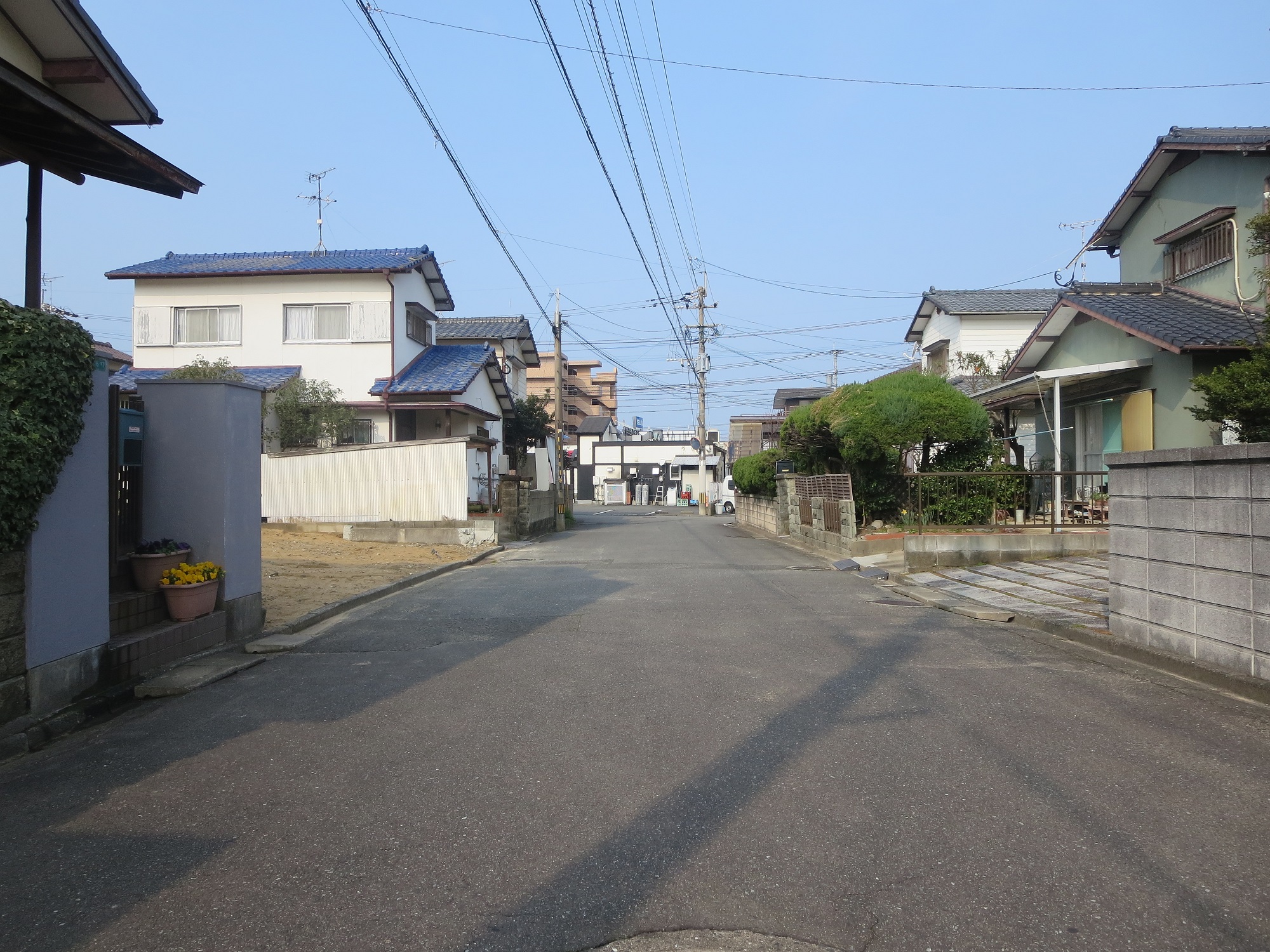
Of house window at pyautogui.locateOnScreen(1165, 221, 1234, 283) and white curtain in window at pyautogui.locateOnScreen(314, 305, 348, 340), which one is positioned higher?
white curtain in window at pyautogui.locateOnScreen(314, 305, 348, 340)

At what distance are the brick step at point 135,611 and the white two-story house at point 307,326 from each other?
62.7ft

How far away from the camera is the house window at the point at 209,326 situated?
27156 millimetres

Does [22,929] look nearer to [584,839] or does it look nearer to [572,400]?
[584,839]

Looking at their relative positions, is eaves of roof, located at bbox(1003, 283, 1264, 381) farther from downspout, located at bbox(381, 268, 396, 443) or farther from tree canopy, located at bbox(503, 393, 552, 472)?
tree canopy, located at bbox(503, 393, 552, 472)

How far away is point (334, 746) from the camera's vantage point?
5168 millimetres

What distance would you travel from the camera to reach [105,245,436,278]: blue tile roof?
86.8 feet

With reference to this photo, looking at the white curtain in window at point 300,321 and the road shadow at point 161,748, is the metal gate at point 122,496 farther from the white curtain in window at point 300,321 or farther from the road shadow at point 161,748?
the white curtain in window at point 300,321

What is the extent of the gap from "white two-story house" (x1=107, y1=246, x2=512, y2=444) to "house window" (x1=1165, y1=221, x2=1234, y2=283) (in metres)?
18.1

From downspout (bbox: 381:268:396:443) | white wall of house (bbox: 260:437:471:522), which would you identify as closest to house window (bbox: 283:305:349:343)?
downspout (bbox: 381:268:396:443)

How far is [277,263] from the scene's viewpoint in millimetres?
27531

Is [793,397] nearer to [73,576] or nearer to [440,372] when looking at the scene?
[440,372]

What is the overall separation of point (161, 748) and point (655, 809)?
3049mm

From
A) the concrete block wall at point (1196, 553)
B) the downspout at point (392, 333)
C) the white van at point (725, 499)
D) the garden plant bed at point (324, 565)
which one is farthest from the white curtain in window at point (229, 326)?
the white van at point (725, 499)

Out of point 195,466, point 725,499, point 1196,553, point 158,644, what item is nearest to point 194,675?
point 158,644
